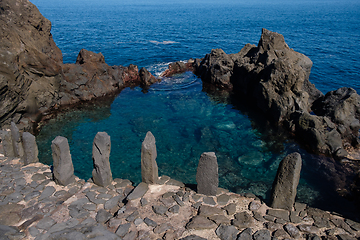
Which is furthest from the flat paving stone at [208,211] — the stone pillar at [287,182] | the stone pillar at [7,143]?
the stone pillar at [7,143]

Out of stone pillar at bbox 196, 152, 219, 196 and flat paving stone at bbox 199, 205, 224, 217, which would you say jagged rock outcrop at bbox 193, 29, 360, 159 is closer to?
stone pillar at bbox 196, 152, 219, 196

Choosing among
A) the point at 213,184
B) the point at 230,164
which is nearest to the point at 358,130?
the point at 230,164

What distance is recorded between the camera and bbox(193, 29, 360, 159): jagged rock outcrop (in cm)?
1583

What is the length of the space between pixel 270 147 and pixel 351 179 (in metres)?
4.65

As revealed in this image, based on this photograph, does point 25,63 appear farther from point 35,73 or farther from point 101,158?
point 101,158

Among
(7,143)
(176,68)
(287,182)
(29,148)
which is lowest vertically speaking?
(7,143)

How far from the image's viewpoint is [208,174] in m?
8.34

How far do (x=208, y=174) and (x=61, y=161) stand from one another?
559 centimetres

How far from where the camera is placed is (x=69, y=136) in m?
16.9

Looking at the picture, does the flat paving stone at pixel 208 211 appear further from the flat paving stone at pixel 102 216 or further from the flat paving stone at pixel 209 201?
the flat paving stone at pixel 102 216

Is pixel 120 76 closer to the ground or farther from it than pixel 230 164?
farther from it

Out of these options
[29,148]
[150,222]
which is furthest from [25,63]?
[150,222]

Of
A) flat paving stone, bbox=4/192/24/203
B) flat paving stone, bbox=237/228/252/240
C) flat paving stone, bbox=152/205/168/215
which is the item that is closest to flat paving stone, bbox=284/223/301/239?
flat paving stone, bbox=237/228/252/240

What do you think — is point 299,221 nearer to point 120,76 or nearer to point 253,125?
point 253,125
